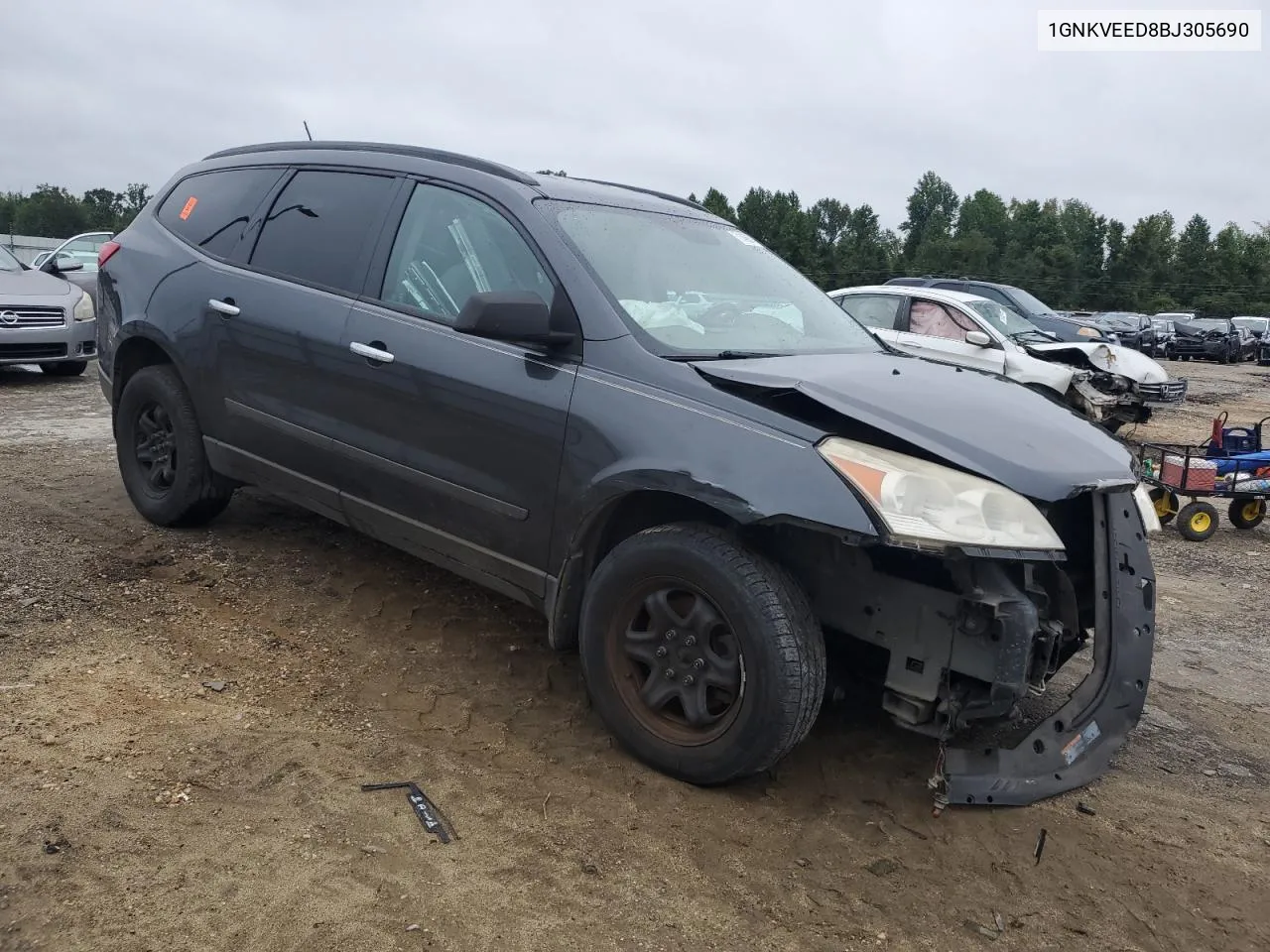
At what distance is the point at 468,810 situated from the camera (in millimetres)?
2836

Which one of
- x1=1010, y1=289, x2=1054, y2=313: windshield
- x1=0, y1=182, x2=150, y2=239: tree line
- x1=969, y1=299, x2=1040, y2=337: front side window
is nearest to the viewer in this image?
x1=969, y1=299, x2=1040, y2=337: front side window

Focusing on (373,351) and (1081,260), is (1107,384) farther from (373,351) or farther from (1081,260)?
→ (1081,260)

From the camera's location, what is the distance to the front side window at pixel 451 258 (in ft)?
11.6

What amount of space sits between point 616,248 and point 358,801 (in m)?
2.03

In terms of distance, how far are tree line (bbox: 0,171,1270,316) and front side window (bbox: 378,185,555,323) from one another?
5139 cm

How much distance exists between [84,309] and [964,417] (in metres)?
10.8

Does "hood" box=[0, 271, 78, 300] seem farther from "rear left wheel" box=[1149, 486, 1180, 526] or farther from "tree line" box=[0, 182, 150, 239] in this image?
"tree line" box=[0, 182, 150, 239]

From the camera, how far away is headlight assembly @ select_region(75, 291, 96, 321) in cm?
1097

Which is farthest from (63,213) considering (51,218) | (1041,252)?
(1041,252)

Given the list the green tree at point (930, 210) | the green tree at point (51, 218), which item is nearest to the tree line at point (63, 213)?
the green tree at point (51, 218)

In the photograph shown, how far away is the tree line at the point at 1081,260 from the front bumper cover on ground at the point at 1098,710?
2381 inches

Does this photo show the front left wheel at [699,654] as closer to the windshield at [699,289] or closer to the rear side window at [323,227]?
the windshield at [699,289]

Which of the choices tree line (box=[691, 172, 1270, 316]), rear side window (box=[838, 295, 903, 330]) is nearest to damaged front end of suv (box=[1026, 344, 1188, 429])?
rear side window (box=[838, 295, 903, 330])

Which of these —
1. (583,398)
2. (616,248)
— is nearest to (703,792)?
(583,398)
